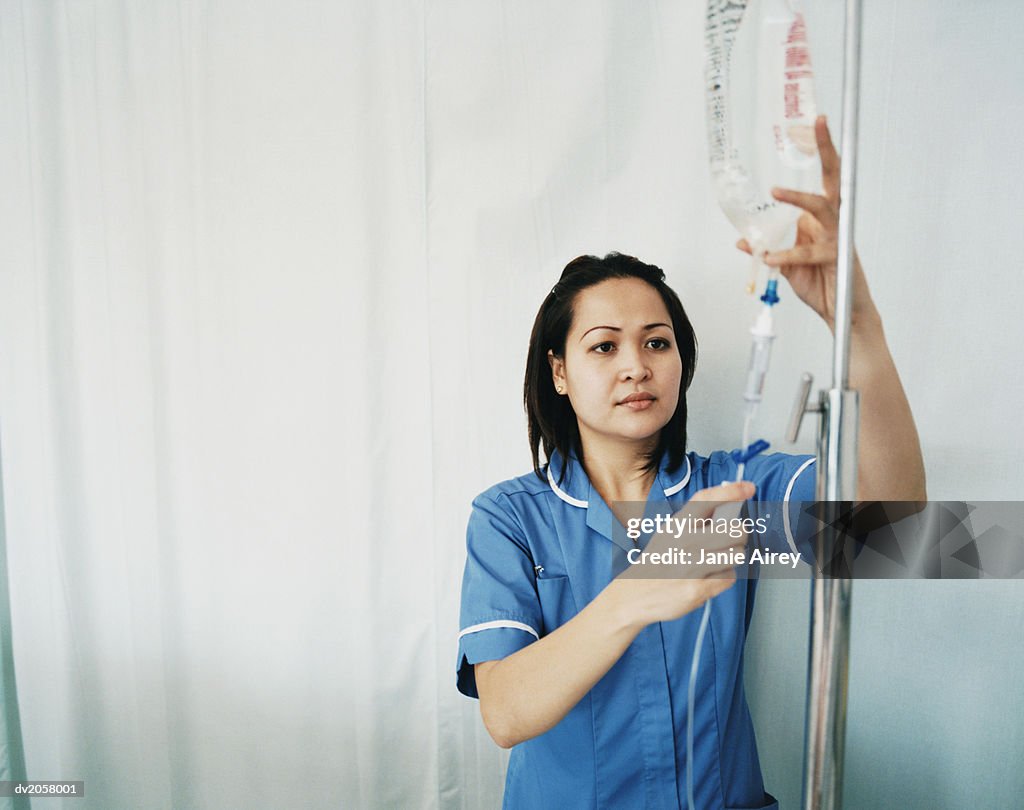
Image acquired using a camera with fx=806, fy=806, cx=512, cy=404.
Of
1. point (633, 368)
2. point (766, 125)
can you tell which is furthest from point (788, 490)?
point (766, 125)

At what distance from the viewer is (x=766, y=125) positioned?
0.76 metres

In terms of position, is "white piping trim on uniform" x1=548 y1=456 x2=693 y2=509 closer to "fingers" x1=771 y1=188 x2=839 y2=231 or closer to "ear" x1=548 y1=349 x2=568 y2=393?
"ear" x1=548 y1=349 x2=568 y2=393

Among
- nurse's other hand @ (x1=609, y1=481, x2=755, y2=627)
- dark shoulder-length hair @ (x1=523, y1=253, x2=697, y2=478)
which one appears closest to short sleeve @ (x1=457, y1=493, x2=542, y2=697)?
dark shoulder-length hair @ (x1=523, y1=253, x2=697, y2=478)

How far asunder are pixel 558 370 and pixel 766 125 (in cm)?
44

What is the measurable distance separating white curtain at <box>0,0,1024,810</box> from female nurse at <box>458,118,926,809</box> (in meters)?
0.15

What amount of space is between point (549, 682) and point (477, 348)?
1.85 ft

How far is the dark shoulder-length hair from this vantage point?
1.08m

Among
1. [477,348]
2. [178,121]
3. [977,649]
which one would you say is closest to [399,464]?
Result: [477,348]

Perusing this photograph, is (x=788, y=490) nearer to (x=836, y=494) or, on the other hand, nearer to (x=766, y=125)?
(x=836, y=494)

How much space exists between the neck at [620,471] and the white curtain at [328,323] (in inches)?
7.0

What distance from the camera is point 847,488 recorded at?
2.19ft

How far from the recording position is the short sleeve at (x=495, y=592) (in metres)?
0.92

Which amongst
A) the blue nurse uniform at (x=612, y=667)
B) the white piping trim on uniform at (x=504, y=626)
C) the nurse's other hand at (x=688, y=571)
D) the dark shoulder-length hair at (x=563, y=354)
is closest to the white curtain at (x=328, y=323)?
the dark shoulder-length hair at (x=563, y=354)

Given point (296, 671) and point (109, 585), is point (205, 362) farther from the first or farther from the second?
point (296, 671)
